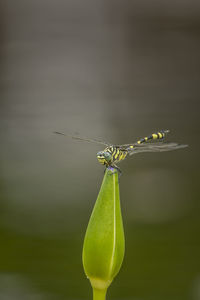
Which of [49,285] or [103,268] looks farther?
[49,285]

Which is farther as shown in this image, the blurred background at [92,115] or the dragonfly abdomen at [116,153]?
the blurred background at [92,115]

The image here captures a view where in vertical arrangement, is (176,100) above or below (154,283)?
above

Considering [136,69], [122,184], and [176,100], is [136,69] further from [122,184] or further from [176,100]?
[122,184]

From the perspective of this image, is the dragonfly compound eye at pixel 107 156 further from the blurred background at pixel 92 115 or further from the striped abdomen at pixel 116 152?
the blurred background at pixel 92 115

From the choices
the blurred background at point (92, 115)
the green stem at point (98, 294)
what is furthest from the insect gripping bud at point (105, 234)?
the blurred background at point (92, 115)

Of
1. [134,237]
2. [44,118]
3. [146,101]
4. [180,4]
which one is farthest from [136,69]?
[134,237]

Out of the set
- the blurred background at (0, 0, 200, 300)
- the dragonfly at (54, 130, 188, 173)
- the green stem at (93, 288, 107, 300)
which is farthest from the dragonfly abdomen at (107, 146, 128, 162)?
the blurred background at (0, 0, 200, 300)

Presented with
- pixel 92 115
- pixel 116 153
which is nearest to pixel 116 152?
pixel 116 153

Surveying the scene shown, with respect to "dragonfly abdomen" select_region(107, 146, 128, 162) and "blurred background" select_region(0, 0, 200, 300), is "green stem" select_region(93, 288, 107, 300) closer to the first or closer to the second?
"dragonfly abdomen" select_region(107, 146, 128, 162)
